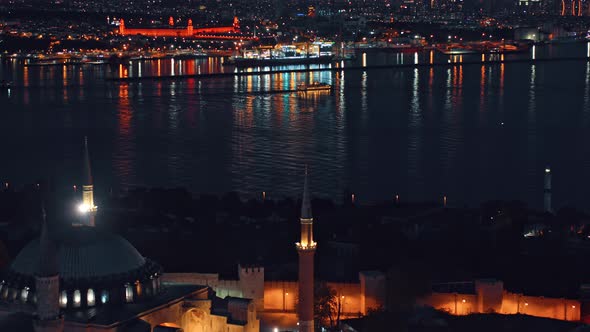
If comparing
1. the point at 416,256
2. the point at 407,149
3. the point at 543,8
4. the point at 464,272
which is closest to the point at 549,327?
the point at 464,272

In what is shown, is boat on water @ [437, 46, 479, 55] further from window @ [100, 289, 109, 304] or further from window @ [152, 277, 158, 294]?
window @ [100, 289, 109, 304]

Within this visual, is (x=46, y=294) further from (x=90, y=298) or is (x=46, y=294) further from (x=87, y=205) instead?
(x=87, y=205)

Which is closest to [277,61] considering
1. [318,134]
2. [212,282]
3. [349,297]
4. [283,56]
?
[283,56]

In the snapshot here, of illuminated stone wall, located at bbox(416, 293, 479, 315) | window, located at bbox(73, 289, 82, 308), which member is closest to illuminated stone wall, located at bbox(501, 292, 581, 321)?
illuminated stone wall, located at bbox(416, 293, 479, 315)

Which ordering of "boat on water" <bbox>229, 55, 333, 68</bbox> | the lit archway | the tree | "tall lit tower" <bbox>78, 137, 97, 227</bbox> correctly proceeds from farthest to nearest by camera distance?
"boat on water" <bbox>229, 55, 333, 68</bbox>
"tall lit tower" <bbox>78, 137, 97, 227</bbox>
the tree
the lit archway

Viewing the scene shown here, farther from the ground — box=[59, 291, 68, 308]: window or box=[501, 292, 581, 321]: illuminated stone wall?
box=[59, 291, 68, 308]: window

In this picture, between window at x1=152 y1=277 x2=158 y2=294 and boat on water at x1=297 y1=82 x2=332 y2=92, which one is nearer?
window at x1=152 y1=277 x2=158 y2=294

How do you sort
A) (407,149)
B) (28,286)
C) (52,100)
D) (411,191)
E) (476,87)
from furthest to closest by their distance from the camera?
1. (476,87)
2. (52,100)
3. (407,149)
4. (411,191)
5. (28,286)

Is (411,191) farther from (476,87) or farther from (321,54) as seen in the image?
(321,54)
